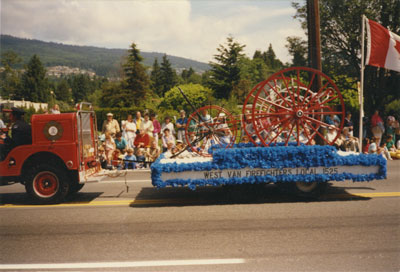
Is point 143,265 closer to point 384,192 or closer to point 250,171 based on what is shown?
point 250,171

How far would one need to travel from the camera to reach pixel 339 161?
6949 mm

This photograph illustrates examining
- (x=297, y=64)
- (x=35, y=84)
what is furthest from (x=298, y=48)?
(x=35, y=84)

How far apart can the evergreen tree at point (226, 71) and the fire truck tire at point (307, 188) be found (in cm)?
3850

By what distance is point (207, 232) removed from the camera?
554 cm

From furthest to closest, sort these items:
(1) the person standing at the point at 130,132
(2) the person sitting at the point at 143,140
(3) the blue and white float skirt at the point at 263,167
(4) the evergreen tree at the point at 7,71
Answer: (4) the evergreen tree at the point at 7,71 → (1) the person standing at the point at 130,132 → (2) the person sitting at the point at 143,140 → (3) the blue and white float skirt at the point at 263,167

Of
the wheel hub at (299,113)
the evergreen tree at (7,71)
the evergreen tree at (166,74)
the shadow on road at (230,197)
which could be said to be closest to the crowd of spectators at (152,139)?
the shadow on road at (230,197)

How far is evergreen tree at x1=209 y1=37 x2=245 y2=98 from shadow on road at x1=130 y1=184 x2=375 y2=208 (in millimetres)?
37932

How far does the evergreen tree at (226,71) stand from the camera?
45875 mm

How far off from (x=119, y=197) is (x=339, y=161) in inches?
200

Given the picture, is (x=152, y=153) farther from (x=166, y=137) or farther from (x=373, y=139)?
(x=373, y=139)

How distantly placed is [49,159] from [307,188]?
5.80 m

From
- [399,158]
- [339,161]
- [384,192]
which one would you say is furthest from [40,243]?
[399,158]

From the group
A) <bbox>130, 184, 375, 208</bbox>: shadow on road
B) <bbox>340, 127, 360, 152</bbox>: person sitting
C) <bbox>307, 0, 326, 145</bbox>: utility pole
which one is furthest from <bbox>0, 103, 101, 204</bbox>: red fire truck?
<bbox>340, 127, 360, 152</bbox>: person sitting

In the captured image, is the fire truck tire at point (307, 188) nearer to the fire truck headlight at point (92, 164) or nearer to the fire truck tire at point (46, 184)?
the fire truck headlight at point (92, 164)
